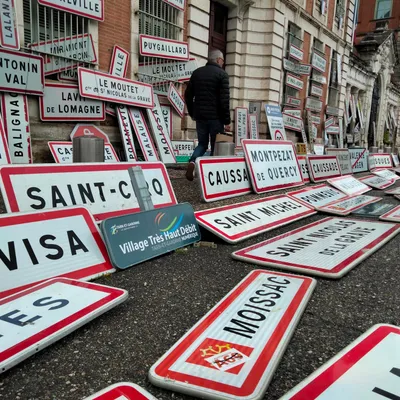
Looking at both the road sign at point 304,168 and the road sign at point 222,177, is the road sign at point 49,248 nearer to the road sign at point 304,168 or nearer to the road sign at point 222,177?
the road sign at point 222,177

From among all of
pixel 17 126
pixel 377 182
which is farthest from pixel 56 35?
pixel 377 182

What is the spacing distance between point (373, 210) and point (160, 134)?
5.48 meters

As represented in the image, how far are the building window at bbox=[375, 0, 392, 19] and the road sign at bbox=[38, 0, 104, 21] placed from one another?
125 feet

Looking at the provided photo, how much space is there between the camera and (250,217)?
12.1 feet

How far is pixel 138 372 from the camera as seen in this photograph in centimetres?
138

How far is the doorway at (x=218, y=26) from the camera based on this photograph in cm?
1213

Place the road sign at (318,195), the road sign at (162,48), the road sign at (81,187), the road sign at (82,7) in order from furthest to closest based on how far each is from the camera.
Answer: the road sign at (162,48), the road sign at (82,7), the road sign at (318,195), the road sign at (81,187)

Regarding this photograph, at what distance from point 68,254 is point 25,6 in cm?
595

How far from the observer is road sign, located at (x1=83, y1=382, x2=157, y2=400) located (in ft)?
3.95

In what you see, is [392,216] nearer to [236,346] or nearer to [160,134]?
[236,346]

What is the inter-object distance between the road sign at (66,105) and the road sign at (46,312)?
5.52 m

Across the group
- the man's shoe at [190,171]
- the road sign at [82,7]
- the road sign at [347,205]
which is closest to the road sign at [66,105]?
the road sign at [82,7]

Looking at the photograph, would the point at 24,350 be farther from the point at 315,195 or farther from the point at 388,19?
the point at 388,19

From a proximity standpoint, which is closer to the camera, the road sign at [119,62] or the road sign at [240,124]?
the road sign at [119,62]
